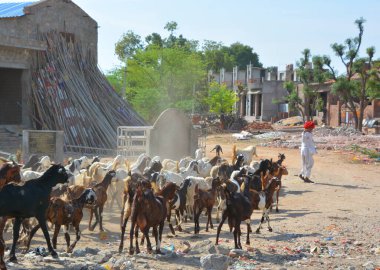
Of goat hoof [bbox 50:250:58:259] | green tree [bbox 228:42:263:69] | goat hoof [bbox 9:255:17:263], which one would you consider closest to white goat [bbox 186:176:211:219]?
goat hoof [bbox 50:250:58:259]

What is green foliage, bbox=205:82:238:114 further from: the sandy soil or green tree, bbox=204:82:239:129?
the sandy soil

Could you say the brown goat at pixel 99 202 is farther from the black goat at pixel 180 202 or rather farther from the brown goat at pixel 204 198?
Answer: the brown goat at pixel 204 198

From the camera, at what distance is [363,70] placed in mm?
45969

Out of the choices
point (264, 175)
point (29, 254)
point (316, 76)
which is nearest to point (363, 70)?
point (316, 76)

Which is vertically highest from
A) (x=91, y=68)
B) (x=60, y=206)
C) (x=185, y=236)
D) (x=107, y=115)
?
(x=91, y=68)

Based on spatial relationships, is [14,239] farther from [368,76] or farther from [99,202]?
[368,76]

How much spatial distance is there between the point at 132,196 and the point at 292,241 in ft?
9.88

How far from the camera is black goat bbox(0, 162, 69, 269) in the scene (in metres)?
8.03

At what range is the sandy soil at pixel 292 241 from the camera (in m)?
8.45

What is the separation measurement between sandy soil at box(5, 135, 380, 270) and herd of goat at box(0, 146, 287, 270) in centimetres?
29

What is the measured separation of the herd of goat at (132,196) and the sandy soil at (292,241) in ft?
0.94

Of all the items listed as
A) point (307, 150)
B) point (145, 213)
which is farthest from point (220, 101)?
point (145, 213)

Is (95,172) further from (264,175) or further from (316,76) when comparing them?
(316,76)

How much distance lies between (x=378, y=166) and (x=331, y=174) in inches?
176
